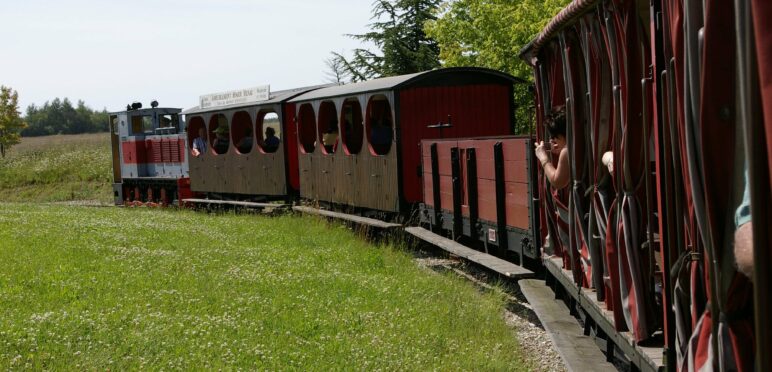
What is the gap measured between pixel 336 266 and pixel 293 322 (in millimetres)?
3776

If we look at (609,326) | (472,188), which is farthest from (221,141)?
(609,326)

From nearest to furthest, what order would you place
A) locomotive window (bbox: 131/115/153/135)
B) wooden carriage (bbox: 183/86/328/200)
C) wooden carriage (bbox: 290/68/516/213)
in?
wooden carriage (bbox: 290/68/516/213)
wooden carriage (bbox: 183/86/328/200)
locomotive window (bbox: 131/115/153/135)

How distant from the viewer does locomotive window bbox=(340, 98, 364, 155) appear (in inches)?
680

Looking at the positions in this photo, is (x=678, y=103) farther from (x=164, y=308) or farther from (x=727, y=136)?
(x=164, y=308)

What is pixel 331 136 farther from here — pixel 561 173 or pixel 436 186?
pixel 561 173

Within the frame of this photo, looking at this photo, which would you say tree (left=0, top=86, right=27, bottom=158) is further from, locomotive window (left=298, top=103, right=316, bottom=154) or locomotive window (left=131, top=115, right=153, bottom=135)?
locomotive window (left=298, top=103, right=316, bottom=154)

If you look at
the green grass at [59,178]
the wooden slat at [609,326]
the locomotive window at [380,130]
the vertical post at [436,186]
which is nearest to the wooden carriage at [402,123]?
the locomotive window at [380,130]

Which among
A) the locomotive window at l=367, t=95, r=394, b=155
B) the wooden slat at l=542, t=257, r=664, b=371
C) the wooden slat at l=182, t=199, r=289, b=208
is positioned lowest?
the wooden slat at l=542, t=257, r=664, b=371

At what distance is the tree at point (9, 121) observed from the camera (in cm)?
6869

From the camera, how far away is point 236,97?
22891mm


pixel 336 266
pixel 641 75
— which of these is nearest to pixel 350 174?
pixel 336 266

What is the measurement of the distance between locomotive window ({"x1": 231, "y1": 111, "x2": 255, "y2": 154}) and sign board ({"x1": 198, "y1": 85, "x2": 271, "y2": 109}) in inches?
19.6

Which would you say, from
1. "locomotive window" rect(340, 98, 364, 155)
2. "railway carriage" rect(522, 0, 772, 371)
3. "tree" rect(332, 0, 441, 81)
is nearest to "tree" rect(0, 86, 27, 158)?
"tree" rect(332, 0, 441, 81)

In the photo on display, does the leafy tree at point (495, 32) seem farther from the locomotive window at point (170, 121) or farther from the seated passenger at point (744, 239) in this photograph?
the seated passenger at point (744, 239)
